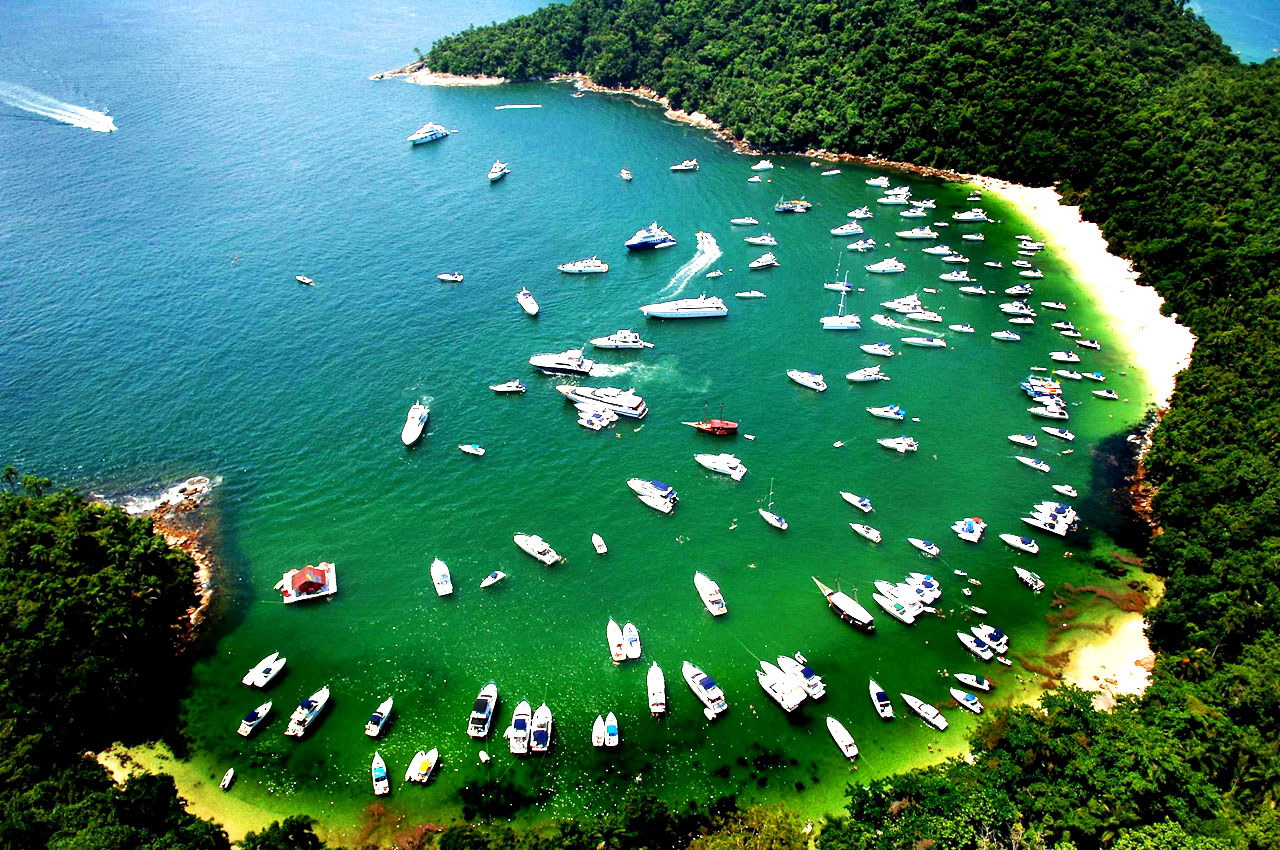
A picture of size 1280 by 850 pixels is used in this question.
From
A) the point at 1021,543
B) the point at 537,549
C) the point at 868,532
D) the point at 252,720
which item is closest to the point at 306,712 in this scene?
the point at 252,720

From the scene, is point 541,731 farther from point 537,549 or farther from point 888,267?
point 888,267

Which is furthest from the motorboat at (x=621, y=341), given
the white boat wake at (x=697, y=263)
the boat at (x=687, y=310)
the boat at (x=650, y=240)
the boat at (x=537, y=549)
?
the boat at (x=537, y=549)

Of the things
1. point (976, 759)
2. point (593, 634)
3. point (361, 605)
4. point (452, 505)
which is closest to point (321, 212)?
point (452, 505)

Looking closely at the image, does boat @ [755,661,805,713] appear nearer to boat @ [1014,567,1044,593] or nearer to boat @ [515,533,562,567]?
boat @ [515,533,562,567]

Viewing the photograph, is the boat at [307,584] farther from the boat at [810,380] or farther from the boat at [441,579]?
the boat at [810,380]

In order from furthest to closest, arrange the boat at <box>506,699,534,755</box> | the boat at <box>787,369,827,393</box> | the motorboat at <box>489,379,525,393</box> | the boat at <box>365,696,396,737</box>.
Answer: the boat at <box>787,369,827,393</box>, the motorboat at <box>489,379,525,393</box>, the boat at <box>365,696,396,737</box>, the boat at <box>506,699,534,755</box>

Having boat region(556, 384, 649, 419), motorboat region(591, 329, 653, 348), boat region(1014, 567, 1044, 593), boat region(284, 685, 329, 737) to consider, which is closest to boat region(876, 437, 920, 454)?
boat region(1014, 567, 1044, 593)
